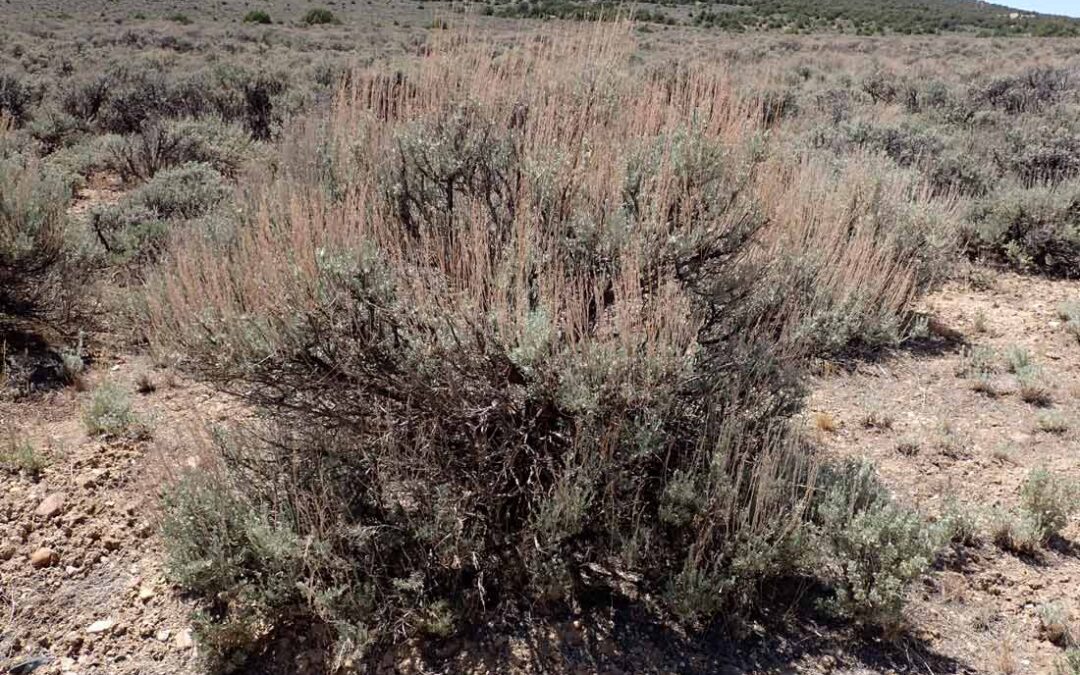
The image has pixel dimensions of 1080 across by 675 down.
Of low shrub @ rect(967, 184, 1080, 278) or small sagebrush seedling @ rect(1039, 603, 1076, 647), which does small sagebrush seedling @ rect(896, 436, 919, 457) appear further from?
low shrub @ rect(967, 184, 1080, 278)

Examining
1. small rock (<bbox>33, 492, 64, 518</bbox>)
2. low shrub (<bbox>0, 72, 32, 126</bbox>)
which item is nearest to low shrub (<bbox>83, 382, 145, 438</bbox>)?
small rock (<bbox>33, 492, 64, 518</bbox>)

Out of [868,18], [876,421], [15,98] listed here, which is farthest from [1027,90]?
[868,18]

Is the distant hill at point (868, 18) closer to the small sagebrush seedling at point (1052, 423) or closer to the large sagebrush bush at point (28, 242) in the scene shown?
the small sagebrush seedling at point (1052, 423)

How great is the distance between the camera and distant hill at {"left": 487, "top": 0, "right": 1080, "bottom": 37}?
140ft

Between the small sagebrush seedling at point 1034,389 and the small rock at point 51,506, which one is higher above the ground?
the small sagebrush seedling at point 1034,389

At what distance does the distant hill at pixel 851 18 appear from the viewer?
42688mm

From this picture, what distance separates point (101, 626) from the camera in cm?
302

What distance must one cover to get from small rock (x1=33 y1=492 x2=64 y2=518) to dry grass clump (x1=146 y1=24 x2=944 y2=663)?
95 centimetres

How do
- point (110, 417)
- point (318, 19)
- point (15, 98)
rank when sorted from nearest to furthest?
1. point (110, 417)
2. point (15, 98)
3. point (318, 19)

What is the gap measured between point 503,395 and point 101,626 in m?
1.80

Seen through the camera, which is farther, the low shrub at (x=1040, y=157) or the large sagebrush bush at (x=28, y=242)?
the low shrub at (x=1040, y=157)

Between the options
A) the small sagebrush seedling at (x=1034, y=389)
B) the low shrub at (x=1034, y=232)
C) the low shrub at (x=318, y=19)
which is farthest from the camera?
the low shrub at (x=318, y=19)

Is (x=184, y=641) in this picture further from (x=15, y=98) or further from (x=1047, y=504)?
(x=15, y=98)

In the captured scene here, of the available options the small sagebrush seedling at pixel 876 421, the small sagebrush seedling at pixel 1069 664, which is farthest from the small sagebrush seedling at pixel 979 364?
the small sagebrush seedling at pixel 1069 664
